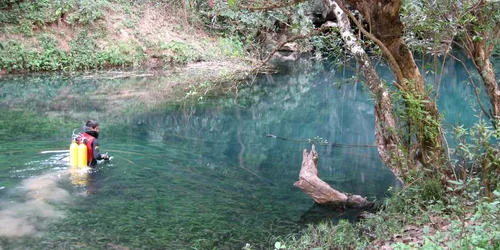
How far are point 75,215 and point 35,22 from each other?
59.3 feet

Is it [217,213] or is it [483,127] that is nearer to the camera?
[483,127]

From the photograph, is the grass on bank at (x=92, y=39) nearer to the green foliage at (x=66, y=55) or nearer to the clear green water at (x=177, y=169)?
the green foliage at (x=66, y=55)

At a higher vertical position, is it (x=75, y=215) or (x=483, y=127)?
(x=483, y=127)

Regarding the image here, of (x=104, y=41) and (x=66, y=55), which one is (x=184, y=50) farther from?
(x=66, y=55)

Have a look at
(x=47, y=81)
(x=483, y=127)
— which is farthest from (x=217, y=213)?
(x=47, y=81)

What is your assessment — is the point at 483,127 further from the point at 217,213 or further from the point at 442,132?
the point at 217,213

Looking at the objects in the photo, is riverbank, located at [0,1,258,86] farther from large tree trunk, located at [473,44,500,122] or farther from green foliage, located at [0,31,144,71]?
large tree trunk, located at [473,44,500,122]

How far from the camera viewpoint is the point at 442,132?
22.2ft

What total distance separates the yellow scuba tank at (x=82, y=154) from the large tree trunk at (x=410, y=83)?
561cm

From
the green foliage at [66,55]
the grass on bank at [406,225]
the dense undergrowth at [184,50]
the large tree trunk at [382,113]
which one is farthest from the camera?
the green foliage at [66,55]

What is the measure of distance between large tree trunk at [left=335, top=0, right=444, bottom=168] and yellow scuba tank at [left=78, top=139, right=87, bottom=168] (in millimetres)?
5610

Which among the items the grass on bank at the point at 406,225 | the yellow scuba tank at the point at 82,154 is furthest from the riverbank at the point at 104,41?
the grass on bank at the point at 406,225

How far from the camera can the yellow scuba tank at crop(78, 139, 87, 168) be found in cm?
957

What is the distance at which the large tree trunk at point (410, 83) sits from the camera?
5.99 meters
